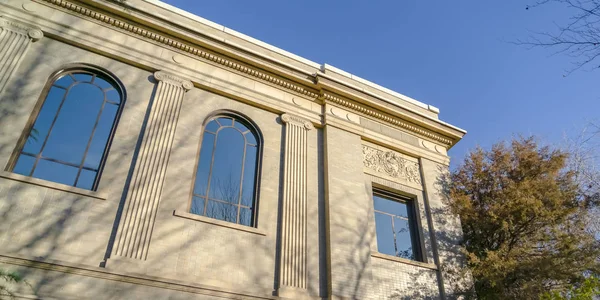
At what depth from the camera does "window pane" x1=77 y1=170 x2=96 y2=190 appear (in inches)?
332

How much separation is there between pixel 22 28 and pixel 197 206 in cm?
553

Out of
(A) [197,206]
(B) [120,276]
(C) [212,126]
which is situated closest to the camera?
(B) [120,276]

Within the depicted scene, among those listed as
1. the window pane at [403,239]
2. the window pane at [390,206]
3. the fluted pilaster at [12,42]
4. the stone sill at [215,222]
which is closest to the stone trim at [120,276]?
the stone sill at [215,222]

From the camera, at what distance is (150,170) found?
8906mm

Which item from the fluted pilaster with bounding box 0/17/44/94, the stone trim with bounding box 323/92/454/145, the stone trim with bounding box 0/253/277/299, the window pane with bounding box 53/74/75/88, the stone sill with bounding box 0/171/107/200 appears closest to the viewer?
the stone trim with bounding box 0/253/277/299

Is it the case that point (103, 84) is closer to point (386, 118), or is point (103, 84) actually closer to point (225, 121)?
point (225, 121)

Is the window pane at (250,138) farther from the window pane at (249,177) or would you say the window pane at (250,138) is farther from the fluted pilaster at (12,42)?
the fluted pilaster at (12,42)

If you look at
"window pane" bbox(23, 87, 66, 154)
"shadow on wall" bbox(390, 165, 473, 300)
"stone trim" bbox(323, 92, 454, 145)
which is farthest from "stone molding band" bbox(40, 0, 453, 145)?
"window pane" bbox(23, 87, 66, 154)

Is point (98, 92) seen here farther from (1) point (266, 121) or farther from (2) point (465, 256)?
(2) point (465, 256)

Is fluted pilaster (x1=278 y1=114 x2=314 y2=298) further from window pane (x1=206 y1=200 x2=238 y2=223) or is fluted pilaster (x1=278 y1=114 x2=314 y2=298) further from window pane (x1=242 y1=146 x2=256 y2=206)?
window pane (x1=206 y1=200 x2=238 y2=223)

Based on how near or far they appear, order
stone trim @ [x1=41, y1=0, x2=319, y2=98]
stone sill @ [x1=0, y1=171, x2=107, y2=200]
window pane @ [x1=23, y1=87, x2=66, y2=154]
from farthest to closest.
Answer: stone trim @ [x1=41, y1=0, x2=319, y2=98], window pane @ [x1=23, y1=87, x2=66, y2=154], stone sill @ [x1=0, y1=171, x2=107, y2=200]

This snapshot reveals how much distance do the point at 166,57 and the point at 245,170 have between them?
3.55 metres

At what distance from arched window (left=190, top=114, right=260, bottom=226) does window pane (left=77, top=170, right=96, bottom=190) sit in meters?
2.05

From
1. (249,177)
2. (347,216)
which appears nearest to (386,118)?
(347,216)
